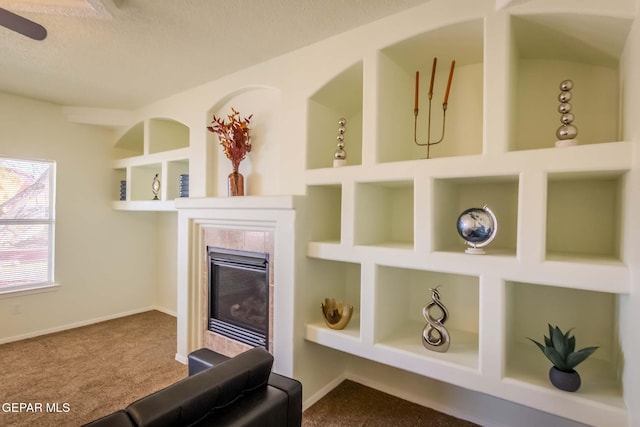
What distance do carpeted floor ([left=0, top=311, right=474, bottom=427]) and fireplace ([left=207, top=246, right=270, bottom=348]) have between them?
1.91 ft

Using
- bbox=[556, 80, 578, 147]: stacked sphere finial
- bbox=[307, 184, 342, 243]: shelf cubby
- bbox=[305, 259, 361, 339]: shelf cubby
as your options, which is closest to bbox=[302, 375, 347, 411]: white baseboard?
bbox=[305, 259, 361, 339]: shelf cubby

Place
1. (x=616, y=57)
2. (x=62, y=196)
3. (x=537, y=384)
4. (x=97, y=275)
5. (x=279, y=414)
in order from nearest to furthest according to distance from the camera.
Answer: (x=279, y=414) < (x=537, y=384) < (x=616, y=57) < (x=62, y=196) < (x=97, y=275)

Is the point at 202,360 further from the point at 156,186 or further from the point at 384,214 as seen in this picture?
the point at 156,186

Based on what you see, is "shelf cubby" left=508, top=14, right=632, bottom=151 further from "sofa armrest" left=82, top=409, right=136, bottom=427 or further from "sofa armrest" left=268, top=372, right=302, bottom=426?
"sofa armrest" left=82, top=409, right=136, bottom=427

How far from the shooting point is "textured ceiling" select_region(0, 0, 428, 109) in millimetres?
1973

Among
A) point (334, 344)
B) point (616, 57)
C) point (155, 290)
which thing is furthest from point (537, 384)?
point (155, 290)

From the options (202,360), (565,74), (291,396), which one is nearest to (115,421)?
(291,396)

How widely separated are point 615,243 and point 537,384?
0.90m

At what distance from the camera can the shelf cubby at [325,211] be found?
251 cm

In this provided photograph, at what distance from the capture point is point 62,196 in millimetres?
3854

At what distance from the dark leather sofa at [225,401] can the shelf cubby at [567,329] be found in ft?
3.84

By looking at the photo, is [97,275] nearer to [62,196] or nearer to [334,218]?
[62,196]
